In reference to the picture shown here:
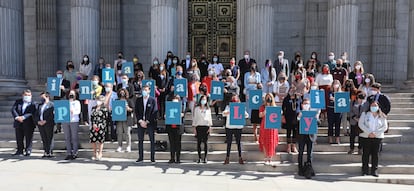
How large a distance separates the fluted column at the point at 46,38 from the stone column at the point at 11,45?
6.66 ft

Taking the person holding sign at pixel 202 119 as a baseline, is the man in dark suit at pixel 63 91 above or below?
above

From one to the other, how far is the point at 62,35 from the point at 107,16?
2783mm

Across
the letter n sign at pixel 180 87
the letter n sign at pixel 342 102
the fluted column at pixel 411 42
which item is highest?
the fluted column at pixel 411 42

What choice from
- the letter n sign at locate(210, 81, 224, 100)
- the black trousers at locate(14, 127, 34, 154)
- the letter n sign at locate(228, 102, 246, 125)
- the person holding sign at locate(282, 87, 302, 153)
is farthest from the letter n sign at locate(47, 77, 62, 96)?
the person holding sign at locate(282, 87, 302, 153)

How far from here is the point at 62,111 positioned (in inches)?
355

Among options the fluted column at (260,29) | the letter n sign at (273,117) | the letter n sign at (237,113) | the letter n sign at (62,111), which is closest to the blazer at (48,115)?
the letter n sign at (62,111)

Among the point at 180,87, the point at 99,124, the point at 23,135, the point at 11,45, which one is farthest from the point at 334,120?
the point at 11,45

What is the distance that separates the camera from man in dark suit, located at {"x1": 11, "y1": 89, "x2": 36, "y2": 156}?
9.68 meters

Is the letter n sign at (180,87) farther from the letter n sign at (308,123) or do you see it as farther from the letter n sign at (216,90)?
the letter n sign at (308,123)

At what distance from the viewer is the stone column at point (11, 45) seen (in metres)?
13.9

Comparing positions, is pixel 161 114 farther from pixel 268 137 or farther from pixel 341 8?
pixel 341 8

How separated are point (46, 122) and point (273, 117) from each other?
6624 mm

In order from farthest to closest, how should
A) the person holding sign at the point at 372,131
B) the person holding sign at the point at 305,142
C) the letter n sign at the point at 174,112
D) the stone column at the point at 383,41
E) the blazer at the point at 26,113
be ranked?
the stone column at the point at 383,41, the blazer at the point at 26,113, the letter n sign at the point at 174,112, the person holding sign at the point at 305,142, the person holding sign at the point at 372,131

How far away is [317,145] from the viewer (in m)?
9.26
